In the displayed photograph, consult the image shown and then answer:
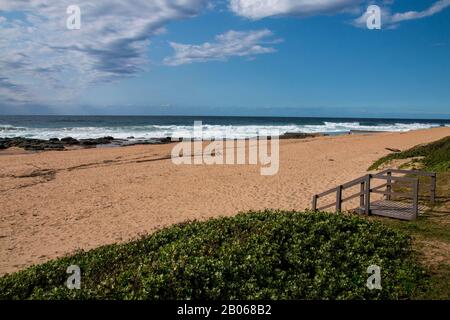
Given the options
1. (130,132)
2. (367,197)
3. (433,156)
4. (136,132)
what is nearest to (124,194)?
(367,197)

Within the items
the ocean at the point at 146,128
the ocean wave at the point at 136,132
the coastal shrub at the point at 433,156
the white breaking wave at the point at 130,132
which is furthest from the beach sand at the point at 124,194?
the ocean at the point at 146,128

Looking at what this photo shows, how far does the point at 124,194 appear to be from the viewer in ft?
59.2

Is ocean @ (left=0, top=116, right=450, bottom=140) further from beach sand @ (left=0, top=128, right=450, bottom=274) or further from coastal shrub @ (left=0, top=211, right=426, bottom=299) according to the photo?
coastal shrub @ (left=0, top=211, right=426, bottom=299)

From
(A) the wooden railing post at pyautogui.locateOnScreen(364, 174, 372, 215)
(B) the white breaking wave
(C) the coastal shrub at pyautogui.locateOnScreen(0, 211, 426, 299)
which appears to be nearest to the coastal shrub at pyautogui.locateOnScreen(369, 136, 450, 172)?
(A) the wooden railing post at pyautogui.locateOnScreen(364, 174, 372, 215)

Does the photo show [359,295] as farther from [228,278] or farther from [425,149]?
[425,149]

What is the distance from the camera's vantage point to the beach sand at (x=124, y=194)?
12266mm

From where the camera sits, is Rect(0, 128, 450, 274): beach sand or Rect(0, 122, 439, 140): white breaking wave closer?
Rect(0, 128, 450, 274): beach sand

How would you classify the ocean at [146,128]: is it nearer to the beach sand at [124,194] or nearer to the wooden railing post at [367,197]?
the beach sand at [124,194]

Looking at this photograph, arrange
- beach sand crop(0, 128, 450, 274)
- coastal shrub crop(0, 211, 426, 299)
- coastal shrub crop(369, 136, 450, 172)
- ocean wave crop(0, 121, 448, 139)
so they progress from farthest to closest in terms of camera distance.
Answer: ocean wave crop(0, 121, 448, 139) < coastal shrub crop(369, 136, 450, 172) < beach sand crop(0, 128, 450, 274) < coastal shrub crop(0, 211, 426, 299)

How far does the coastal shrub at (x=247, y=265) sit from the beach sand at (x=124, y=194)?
385 centimetres

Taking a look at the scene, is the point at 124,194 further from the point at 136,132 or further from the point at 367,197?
the point at 136,132

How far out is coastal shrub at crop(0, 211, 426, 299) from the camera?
5.81 metres

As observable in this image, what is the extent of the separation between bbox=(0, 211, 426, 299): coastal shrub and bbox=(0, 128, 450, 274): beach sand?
385 centimetres
